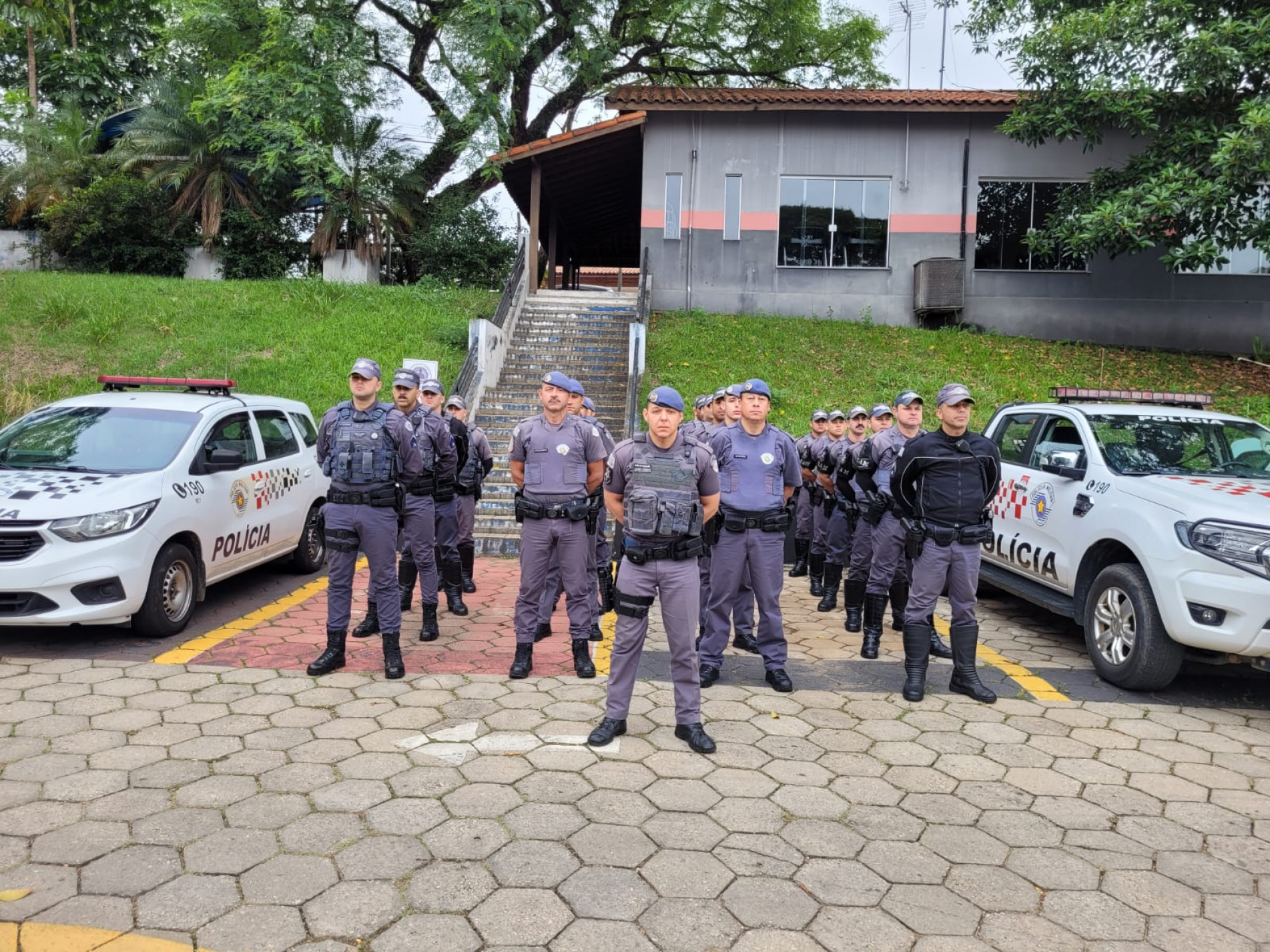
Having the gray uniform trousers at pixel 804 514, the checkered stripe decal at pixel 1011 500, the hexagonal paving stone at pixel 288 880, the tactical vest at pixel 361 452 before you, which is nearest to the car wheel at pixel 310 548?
the tactical vest at pixel 361 452

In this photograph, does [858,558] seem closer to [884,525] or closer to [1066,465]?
[884,525]

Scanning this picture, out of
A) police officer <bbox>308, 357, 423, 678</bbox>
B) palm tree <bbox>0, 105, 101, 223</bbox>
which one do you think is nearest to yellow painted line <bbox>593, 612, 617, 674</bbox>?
police officer <bbox>308, 357, 423, 678</bbox>

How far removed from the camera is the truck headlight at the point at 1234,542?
491 cm

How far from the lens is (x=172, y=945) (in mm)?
2828

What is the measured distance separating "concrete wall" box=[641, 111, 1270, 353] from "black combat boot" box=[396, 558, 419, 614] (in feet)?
39.4

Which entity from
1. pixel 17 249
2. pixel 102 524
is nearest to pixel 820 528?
pixel 102 524

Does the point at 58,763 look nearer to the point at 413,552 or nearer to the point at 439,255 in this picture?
the point at 413,552

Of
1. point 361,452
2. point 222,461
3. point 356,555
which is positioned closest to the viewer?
point 361,452

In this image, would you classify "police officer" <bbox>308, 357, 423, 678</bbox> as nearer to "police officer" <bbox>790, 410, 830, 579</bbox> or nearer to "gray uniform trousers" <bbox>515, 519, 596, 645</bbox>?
"gray uniform trousers" <bbox>515, 519, 596, 645</bbox>

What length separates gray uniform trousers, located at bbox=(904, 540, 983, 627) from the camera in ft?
17.9

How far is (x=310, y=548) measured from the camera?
8.49m

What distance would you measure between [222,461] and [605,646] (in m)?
3.20

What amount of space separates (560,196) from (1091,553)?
16.9m

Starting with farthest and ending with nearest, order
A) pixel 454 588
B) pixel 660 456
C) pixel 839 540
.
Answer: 1. pixel 839 540
2. pixel 454 588
3. pixel 660 456
